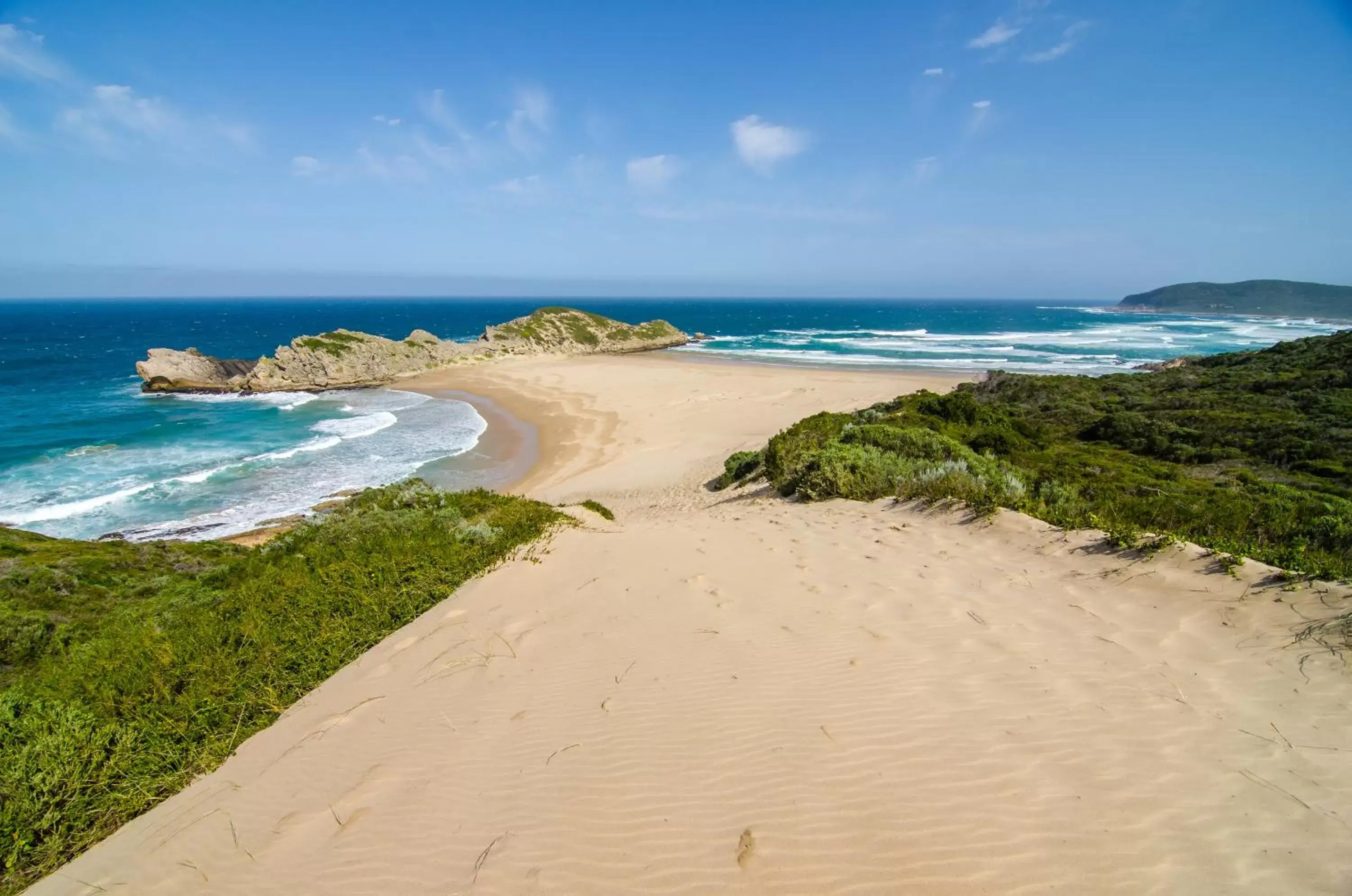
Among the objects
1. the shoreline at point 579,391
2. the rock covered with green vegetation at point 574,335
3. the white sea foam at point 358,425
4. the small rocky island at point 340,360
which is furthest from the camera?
the rock covered with green vegetation at point 574,335

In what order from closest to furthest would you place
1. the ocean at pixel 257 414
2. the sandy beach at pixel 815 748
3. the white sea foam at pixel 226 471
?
the sandy beach at pixel 815 748 < the white sea foam at pixel 226 471 < the ocean at pixel 257 414

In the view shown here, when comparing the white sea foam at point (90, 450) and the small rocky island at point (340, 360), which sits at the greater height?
the small rocky island at point (340, 360)

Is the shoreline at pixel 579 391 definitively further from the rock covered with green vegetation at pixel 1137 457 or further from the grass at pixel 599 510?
the rock covered with green vegetation at pixel 1137 457

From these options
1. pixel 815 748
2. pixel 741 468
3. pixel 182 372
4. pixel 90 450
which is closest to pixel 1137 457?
pixel 741 468

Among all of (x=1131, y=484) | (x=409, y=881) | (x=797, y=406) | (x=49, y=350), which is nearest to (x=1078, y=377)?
(x=797, y=406)

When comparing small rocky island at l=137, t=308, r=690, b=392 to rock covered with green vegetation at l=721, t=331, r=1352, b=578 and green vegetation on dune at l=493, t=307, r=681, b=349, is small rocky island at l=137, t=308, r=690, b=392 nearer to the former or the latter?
green vegetation on dune at l=493, t=307, r=681, b=349

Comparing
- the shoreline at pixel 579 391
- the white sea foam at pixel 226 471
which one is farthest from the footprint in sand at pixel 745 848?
the white sea foam at pixel 226 471

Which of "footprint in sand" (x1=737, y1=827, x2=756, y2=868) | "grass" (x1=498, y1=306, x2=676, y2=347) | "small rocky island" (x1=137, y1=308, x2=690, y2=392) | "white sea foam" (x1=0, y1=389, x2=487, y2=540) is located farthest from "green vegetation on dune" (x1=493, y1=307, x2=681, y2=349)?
"footprint in sand" (x1=737, y1=827, x2=756, y2=868)
